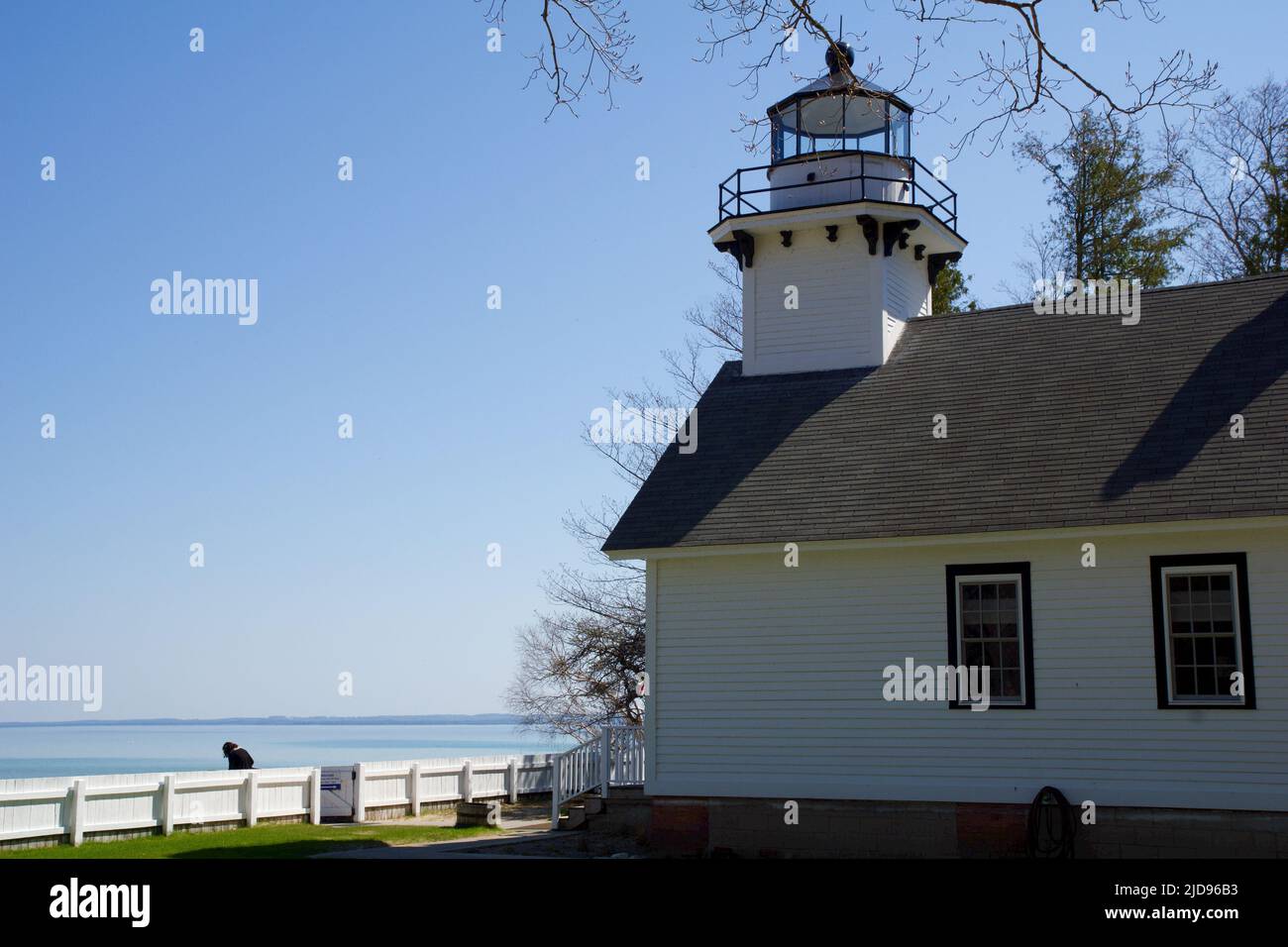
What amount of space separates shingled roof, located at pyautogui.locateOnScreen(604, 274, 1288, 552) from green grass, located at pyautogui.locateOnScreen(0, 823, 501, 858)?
5.81 meters

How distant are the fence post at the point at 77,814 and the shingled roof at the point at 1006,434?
8.17 m

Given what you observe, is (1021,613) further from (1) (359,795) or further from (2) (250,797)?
(2) (250,797)

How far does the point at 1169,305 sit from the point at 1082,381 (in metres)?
2.22

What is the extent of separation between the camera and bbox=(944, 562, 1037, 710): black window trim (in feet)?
54.9

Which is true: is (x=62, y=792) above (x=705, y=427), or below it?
below

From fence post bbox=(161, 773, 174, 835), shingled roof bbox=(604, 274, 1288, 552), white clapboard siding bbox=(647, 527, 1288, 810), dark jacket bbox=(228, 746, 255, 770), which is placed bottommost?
fence post bbox=(161, 773, 174, 835)

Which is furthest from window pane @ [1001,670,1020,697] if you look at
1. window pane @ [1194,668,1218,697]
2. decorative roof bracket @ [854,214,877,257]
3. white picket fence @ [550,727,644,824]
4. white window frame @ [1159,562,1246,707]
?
decorative roof bracket @ [854,214,877,257]

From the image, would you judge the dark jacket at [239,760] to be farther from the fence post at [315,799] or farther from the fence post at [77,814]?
the fence post at [77,814]

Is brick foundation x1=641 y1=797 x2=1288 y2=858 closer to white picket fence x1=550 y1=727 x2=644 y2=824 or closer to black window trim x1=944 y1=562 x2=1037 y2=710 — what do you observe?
black window trim x1=944 y1=562 x2=1037 y2=710

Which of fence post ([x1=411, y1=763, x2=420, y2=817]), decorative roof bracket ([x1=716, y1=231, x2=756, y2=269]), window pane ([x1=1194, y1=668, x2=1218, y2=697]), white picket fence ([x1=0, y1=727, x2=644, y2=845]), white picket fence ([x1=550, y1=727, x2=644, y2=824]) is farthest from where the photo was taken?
fence post ([x1=411, y1=763, x2=420, y2=817])

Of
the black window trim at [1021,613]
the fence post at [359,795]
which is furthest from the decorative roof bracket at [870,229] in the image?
the fence post at [359,795]
